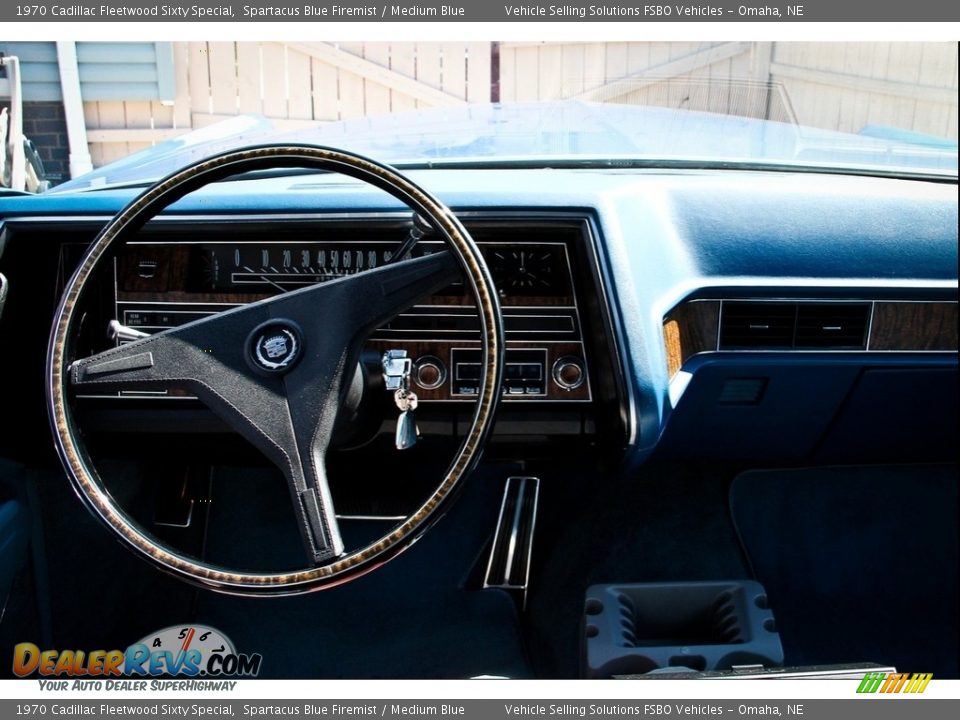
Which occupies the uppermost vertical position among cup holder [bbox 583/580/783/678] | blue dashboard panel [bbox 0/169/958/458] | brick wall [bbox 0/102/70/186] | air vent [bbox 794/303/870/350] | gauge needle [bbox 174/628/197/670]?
brick wall [bbox 0/102/70/186]

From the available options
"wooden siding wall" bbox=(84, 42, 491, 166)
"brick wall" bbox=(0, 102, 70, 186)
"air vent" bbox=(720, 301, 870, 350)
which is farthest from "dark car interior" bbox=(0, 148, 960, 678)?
"wooden siding wall" bbox=(84, 42, 491, 166)

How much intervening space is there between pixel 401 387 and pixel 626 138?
0.82m

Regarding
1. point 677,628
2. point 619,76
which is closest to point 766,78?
point 619,76

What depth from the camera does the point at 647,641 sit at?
1.95 m

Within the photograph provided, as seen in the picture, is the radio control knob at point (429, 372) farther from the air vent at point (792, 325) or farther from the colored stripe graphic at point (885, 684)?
the colored stripe graphic at point (885, 684)

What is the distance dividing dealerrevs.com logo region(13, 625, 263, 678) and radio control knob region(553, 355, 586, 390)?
101 cm

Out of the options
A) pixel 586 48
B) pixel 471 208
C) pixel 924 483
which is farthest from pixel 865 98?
pixel 471 208

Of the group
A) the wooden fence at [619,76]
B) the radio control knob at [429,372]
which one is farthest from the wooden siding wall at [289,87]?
the radio control knob at [429,372]

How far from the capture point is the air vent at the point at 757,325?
1.75 meters

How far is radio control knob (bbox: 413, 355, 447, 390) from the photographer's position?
1.70 meters

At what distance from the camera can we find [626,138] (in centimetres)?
192

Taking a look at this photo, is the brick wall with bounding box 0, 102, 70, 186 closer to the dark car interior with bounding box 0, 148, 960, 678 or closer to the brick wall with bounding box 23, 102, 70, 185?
the brick wall with bounding box 23, 102, 70, 185

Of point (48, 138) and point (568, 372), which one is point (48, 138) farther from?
point (568, 372)

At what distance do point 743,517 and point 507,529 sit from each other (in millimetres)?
625
